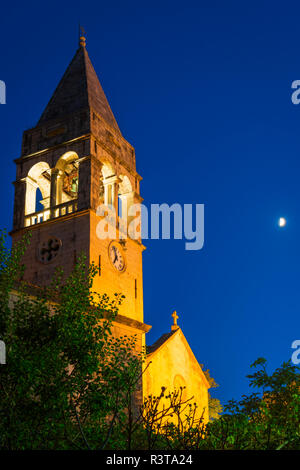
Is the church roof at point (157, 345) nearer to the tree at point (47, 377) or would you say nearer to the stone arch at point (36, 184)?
the stone arch at point (36, 184)

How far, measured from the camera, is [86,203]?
2719 centimetres

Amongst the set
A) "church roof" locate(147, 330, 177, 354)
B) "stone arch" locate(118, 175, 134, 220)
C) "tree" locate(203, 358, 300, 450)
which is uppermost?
"stone arch" locate(118, 175, 134, 220)

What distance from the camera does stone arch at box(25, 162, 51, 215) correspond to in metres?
29.9

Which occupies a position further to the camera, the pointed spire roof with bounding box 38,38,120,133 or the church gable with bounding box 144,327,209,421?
the pointed spire roof with bounding box 38,38,120,133

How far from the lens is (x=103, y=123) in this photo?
101ft

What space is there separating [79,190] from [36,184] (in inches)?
158

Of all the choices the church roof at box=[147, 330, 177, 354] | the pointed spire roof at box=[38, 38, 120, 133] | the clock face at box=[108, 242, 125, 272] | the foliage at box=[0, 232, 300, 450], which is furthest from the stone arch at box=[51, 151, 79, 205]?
the foliage at box=[0, 232, 300, 450]

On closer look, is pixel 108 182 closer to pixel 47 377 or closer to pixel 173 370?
pixel 173 370

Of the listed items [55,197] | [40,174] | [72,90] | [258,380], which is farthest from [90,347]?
[72,90]

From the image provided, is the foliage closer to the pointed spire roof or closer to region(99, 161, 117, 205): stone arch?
region(99, 161, 117, 205): stone arch

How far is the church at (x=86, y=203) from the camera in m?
27.0

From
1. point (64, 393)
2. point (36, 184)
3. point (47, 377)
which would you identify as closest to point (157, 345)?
point (36, 184)
